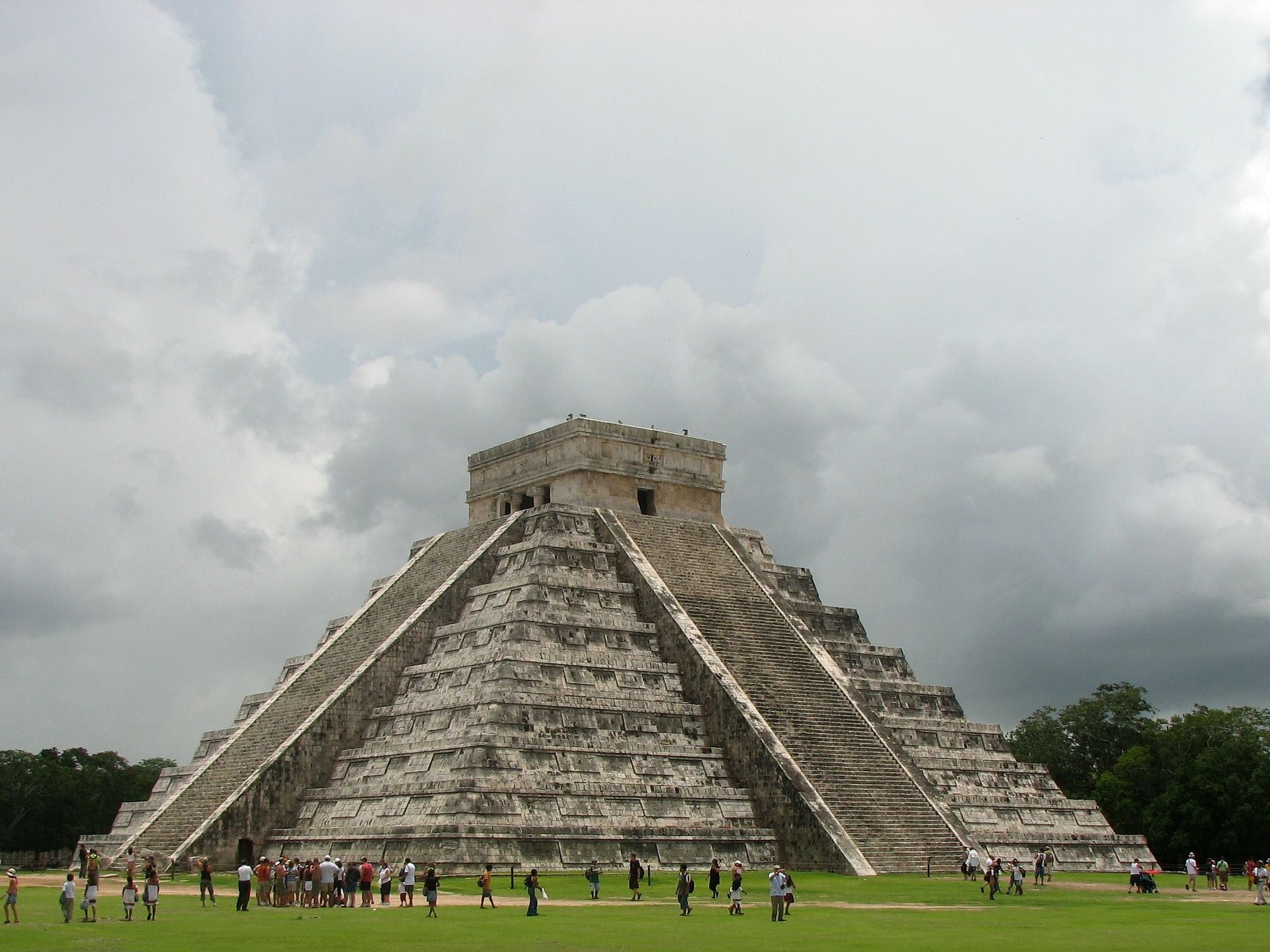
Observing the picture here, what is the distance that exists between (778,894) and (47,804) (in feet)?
137

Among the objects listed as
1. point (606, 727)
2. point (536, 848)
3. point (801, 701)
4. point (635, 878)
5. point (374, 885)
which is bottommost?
point (374, 885)

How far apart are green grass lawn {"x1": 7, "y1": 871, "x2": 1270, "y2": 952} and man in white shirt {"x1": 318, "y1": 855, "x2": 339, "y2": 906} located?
85cm

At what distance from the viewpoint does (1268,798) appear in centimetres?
4112

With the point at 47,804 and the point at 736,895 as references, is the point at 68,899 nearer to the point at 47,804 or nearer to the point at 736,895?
the point at 736,895

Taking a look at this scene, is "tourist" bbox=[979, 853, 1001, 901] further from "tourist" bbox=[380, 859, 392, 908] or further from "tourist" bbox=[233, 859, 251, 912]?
"tourist" bbox=[233, 859, 251, 912]

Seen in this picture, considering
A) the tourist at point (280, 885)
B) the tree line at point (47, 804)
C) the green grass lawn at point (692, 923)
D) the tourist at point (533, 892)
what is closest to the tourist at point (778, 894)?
the green grass lawn at point (692, 923)

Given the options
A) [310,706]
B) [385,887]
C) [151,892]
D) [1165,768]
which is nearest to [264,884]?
[385,887]

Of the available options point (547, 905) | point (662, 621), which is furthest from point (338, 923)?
point (662, 621)

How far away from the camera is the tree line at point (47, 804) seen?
52.8 m

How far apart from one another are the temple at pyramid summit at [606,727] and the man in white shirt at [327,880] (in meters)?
2.76

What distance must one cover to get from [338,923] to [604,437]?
740 inches

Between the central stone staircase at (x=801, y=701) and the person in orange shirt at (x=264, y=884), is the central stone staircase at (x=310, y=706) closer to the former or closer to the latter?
the central stone staircase at (x=801, y=701)

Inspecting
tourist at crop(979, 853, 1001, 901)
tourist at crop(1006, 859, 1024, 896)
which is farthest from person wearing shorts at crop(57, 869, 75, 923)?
tourist at crop(1006, 859, 1024, 896)

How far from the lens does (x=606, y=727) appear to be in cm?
2762
